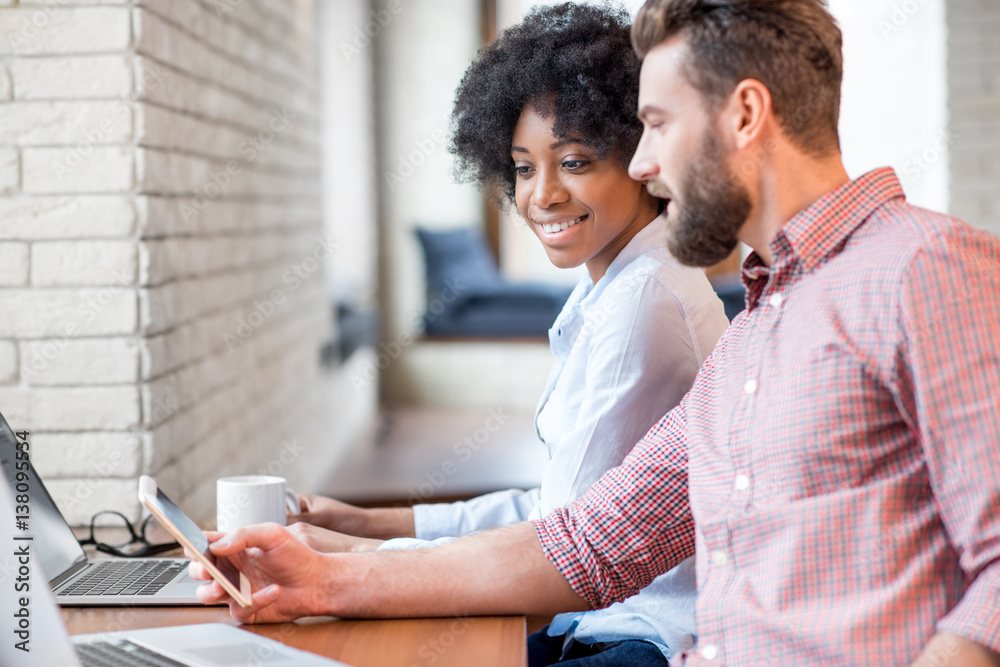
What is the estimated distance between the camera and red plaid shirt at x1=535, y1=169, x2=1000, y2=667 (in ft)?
2.58

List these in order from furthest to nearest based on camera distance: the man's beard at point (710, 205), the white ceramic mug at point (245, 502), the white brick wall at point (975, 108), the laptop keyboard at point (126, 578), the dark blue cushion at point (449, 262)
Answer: the dark blue cushion at point (449, 262) → the white brick wall at point (975, 108) → the white ceramic mug at point (245, 502) → the laptop keyboard at point (126, 578) → the man's beard at point (710, 205)

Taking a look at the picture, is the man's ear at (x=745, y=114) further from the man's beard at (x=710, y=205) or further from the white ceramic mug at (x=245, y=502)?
the white ceramic mug at (x=245, y=502)

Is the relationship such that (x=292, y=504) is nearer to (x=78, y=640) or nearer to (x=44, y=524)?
(x=44, y=524)

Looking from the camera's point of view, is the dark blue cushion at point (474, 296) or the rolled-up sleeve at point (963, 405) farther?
the dark blue cushion at point (474, 296)

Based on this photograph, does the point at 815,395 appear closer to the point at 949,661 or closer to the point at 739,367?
the point at 739,367

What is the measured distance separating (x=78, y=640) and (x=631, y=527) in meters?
0.61

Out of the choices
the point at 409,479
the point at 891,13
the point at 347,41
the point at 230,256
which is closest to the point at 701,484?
the point at 230,256

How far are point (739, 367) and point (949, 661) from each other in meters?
0.36

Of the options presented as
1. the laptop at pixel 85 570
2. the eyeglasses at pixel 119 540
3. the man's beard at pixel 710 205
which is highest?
the man's beard at pixel 710 205

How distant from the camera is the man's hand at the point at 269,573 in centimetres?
104

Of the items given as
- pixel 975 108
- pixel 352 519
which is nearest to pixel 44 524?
pixel 352 519

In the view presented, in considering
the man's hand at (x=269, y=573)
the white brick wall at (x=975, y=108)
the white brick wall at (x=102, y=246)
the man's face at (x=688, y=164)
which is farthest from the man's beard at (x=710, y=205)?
the white brick wall at (x=975, y=108)

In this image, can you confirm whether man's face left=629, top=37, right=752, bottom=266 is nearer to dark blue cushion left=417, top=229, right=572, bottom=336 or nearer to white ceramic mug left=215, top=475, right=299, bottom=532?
white ceramic mug left=215, top=475, right=299, bottom=532

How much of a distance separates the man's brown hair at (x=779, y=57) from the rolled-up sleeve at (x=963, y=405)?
23cm
